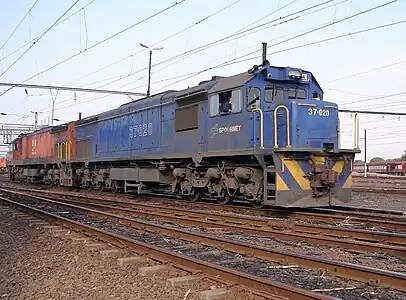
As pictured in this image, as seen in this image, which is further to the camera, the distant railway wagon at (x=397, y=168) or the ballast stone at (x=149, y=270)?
the distant railway wagon at (x=397, y=168)

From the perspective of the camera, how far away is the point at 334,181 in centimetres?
1081

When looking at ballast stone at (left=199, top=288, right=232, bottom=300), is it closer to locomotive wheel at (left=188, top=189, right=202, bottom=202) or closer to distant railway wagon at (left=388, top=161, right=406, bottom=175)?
locomotive wheel at (left=188, top=189, right=202, bottom=202)

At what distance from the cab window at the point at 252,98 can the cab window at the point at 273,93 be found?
0.95ft

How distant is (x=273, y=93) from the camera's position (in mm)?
11781

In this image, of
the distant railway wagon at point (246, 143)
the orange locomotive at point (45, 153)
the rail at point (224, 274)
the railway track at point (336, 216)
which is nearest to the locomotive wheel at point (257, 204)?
the distant railway wagon at point (246, 143)

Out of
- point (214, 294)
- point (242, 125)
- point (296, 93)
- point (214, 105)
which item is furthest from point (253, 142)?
point (214, 294)

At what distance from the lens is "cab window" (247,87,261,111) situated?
11.5 meters

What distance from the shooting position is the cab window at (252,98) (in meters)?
11.5

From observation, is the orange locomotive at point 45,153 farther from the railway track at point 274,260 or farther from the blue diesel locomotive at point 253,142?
the railway track at point 274,260

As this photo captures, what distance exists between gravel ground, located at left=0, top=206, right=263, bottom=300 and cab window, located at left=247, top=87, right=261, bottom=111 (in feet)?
18.4

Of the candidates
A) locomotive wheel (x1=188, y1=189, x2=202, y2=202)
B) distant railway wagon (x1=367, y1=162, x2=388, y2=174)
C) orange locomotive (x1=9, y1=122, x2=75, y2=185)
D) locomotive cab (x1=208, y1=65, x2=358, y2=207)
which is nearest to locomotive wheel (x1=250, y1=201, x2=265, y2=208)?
locomotive cab (x1=208, y1=65, x2=358, y2=207)

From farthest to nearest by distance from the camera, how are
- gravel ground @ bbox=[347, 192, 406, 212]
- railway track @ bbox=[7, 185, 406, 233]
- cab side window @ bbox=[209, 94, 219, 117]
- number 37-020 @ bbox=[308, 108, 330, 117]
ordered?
gravel ground @ bbox=[347, 192, 406, 212] < cab side window @ bbox=[209, 94, 219, 117] < number 37-020 @ bbox=[308, 108, 330, 117] < railway track @ bbox=[7, 185, 406, 233]

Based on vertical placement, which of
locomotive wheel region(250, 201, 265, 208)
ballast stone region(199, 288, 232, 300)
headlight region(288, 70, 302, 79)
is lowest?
ballast stone region(199, 288, 232, 300)

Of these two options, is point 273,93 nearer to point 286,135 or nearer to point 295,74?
point 295,74
